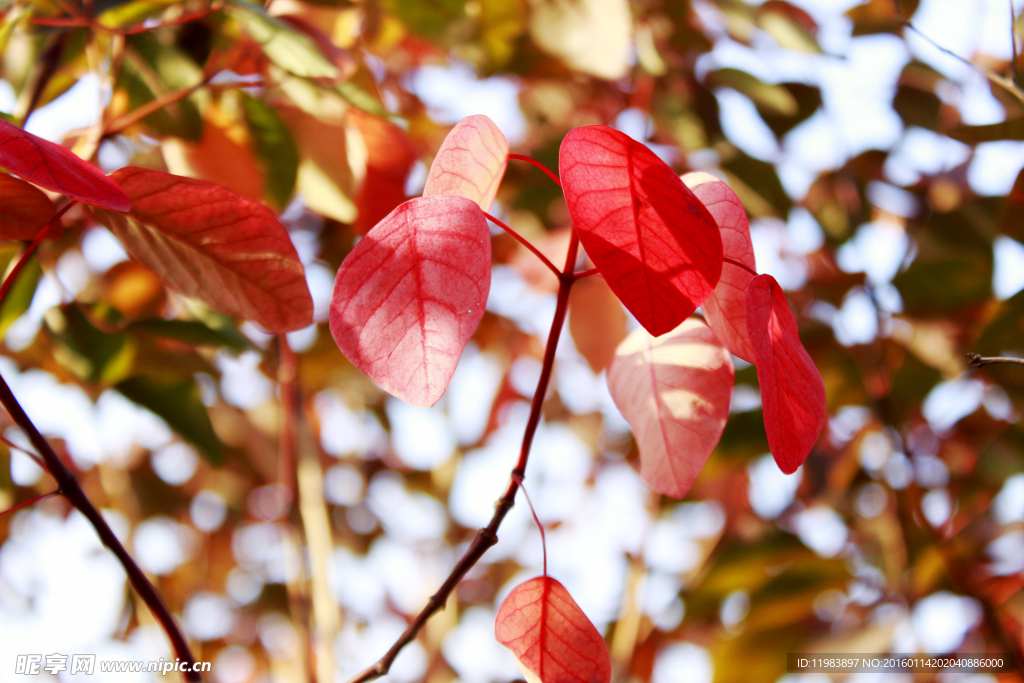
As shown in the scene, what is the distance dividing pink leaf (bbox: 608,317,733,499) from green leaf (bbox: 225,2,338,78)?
1.17ft

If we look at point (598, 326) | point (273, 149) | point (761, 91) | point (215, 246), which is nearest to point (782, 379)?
point (215, 246)

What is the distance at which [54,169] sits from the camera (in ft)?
1.04

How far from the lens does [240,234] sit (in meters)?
0.39

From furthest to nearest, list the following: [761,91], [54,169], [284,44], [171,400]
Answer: [761,91]
[171,400]
[284,44]
[54,169]

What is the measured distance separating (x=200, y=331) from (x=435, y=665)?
2.42ft

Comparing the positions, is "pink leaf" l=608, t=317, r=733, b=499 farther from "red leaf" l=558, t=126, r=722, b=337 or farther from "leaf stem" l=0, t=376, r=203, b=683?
"leaf stem" l=0, t=376, r=203, b=683

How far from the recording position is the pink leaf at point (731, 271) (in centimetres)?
39

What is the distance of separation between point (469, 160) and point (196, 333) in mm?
374

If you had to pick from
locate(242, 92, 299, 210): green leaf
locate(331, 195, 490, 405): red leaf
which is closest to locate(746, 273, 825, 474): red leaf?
locate(331, 195, 490, 405): red leaf

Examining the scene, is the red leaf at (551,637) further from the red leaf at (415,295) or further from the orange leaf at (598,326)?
the orange leaf at (598,326)

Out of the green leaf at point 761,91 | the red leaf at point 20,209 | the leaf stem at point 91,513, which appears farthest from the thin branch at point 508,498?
the green leaf at point 761,91

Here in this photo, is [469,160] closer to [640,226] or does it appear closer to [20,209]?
[640,226]

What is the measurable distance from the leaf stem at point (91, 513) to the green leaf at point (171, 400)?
37 centimetres

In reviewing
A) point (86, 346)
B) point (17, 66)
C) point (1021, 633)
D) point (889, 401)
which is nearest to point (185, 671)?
point (86, 346)
